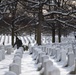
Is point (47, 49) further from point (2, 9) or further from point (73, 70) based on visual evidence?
point (2, 9)

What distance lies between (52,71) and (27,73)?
3.89 m

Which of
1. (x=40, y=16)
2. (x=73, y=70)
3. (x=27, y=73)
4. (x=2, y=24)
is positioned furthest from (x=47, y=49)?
(x=2, y=24)

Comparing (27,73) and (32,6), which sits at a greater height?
(32,6)

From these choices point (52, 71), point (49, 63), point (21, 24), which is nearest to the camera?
point (52, 71)

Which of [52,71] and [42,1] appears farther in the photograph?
[42,1]

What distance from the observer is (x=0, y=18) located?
30.0 m

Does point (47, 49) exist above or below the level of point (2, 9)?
below

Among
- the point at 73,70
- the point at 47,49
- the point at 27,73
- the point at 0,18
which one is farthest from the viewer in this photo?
→ the point at 0,18

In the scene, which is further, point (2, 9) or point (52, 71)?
point (2, 9)

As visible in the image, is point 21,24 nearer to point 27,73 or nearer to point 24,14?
point 24,14

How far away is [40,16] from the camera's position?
2542cm

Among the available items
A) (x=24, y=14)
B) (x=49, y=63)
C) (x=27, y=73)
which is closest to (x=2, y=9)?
(x=24, y=14)

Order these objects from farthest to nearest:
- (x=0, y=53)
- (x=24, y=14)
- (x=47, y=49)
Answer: (x=24, y=14)
(x=47, y=49)
(x=0, y=53)

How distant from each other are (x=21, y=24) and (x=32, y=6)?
30.2 ft
